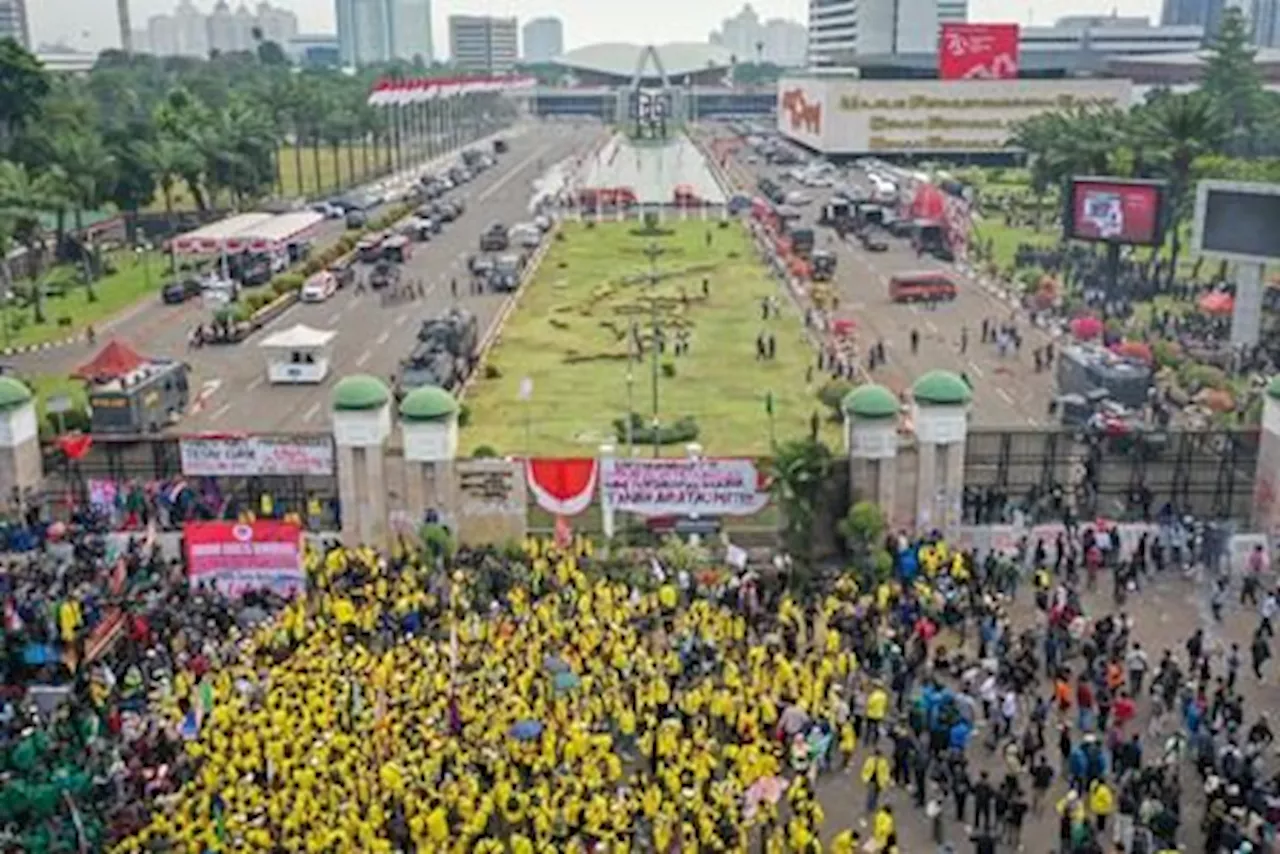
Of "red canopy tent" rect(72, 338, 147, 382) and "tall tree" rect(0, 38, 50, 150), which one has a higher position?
"tall tree" rect(0, 38, 50, 150)

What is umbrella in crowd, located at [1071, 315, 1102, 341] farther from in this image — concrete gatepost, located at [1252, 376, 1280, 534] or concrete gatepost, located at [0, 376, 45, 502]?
concrete gatepost, located at [0, 376, 45, 502]

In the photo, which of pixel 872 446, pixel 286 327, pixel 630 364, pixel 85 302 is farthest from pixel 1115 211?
pixel 85 302

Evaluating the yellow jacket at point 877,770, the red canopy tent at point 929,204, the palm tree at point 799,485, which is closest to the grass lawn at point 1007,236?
the red canopy tent at point 929,204

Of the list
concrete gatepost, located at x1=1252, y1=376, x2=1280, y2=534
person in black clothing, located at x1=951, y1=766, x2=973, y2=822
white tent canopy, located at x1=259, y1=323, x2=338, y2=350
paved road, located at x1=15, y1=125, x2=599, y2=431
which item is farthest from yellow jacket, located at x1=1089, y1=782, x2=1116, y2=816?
white tent canopy, located at x1=259, y1=323, x2=338, y2=350

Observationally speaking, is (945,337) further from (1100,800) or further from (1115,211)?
(1100,800)

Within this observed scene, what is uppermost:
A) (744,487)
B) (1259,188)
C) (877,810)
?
(1259,188)

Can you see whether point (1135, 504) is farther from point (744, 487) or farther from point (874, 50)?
point (874, 50)

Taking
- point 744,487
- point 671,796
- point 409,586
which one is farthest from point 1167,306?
point 671,796
